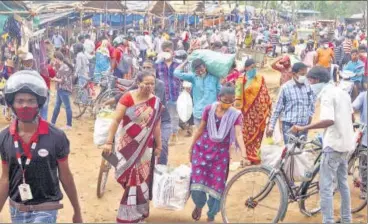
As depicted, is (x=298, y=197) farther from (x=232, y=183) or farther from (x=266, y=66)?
(x=266, y=66)

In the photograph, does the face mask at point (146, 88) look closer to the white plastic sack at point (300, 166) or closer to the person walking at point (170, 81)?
the white plastic sack at point (300, 166)

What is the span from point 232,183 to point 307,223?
106 cm

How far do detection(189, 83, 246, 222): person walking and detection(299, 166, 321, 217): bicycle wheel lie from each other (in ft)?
2.49

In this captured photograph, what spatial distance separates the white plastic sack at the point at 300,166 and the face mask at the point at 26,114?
268 centimetres

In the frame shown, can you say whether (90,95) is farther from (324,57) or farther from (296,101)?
(296,101)

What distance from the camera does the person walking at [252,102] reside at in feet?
23.5

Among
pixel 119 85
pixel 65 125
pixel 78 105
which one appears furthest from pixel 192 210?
pixel 78 105

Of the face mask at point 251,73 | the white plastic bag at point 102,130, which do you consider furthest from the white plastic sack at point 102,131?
the face mask at point 251,73

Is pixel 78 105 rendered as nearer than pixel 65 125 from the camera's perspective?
No

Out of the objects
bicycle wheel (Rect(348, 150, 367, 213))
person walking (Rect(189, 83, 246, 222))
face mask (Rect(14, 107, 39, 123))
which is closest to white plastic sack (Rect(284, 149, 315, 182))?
person walking (Rect(189, 83, 246, 222))

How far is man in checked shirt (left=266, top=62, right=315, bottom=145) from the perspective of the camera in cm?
624

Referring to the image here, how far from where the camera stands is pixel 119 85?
29.7 ft

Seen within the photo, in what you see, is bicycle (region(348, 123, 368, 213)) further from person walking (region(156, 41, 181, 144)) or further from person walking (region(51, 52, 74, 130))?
person walking (region(51, 52, 74, 130))

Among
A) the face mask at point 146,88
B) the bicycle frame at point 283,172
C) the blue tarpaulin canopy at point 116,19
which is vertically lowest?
the bicycle frame at point 283,172
